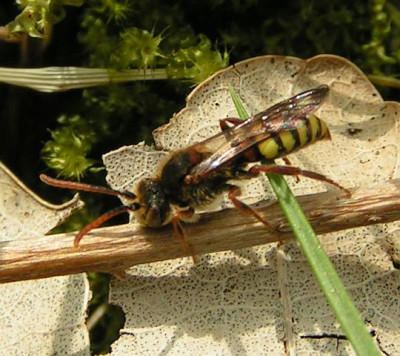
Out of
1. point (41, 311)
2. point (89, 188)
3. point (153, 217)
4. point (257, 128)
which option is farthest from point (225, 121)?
point (41, 311)

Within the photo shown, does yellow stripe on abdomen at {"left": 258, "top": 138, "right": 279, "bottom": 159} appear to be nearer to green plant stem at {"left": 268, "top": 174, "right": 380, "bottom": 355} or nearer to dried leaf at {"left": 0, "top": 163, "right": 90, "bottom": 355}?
green plant stem at {"left": 268, "top": 174, "right": 380, "bottom": 355}

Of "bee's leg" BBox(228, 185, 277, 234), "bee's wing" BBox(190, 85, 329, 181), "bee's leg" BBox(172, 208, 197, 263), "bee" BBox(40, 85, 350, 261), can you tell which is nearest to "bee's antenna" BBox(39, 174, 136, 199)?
"bee" BBox(40, 85, 350, 261)

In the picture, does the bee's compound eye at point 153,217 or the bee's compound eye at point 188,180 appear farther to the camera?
the bee's compound eye at point 188,180

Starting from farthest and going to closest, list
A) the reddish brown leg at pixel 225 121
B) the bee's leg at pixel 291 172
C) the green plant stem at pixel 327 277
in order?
the reddish brown leg at pixel 225 121, the bee's leg at pixel 291 172, the green plant stem at pixel 327 277

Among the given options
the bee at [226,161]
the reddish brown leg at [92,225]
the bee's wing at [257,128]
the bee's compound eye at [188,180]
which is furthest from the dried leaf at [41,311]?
the bee's wing at [257,128]

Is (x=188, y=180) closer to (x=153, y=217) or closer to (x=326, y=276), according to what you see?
(x=153, y=217)

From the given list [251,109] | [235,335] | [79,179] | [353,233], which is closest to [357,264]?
[353,233]

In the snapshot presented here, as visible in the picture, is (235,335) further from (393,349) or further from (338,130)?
(338,130)

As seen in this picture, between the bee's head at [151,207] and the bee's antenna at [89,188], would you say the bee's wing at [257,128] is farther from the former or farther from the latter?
the bee's antenna at [89,188]
